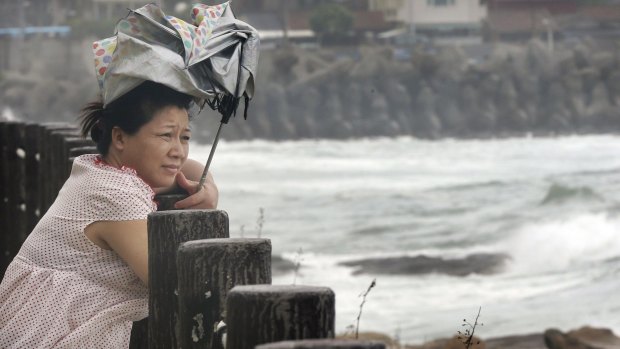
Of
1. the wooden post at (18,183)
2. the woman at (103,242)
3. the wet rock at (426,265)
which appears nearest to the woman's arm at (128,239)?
the woman at (103,242)

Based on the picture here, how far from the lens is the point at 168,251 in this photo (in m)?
2.65

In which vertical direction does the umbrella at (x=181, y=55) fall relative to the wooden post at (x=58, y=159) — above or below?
above

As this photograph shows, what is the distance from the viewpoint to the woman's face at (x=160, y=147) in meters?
3.04

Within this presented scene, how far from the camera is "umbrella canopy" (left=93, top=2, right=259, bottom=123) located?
9.59ft

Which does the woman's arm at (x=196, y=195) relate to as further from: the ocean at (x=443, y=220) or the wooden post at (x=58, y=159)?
the ocean at (x=443, y=220)

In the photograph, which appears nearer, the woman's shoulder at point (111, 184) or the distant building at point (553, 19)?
the woman's shoulder at point (111, 184)

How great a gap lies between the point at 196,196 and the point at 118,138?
22 centimetres

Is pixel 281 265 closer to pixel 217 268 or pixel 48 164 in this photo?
pixel 48 164

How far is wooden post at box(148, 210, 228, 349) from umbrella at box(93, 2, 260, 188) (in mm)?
358

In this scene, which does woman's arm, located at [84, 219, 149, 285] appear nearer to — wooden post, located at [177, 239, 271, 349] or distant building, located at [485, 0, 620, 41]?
wooden post, located at [177, 239, 271, 349]

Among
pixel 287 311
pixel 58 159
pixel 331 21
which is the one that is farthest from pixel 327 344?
pixel 331 21

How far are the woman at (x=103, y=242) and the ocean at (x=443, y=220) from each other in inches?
95.1

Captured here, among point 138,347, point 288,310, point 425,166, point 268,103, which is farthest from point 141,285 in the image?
point 268,103

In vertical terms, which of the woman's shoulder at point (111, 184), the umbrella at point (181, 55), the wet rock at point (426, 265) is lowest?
the wet rock at point (426, 265)
